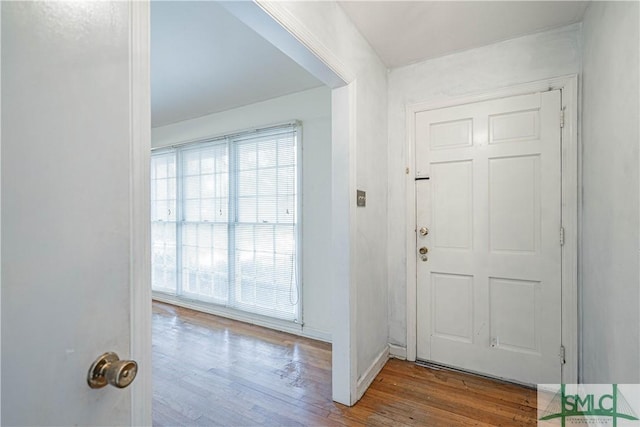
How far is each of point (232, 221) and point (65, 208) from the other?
121 inches

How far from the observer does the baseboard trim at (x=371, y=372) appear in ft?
6.56

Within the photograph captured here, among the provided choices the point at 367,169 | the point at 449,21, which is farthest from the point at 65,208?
the point at 449,21

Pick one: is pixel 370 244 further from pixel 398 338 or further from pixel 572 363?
pixel 572 363

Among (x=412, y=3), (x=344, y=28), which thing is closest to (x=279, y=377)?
(x=344, y=28)

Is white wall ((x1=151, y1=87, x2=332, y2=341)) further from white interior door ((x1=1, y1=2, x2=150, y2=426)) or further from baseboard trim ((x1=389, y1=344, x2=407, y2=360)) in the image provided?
white interior door ((x1=1, y1=2, x2=150, y2=426))

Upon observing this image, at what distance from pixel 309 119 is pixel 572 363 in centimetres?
288

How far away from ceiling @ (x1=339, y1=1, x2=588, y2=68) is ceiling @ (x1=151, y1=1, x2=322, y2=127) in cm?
76

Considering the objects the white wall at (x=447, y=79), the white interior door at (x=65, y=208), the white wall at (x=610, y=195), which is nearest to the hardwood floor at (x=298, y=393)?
the white wall at (x=447, y=79)

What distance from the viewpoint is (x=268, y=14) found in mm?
1261

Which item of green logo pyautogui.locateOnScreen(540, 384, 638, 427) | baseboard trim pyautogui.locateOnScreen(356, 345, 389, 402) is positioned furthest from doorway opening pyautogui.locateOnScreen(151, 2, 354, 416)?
green logo pyautogui.locateOnScreen(540, 384, 638, 427)

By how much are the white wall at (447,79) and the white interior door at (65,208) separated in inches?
84.0

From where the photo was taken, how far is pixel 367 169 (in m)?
2.19

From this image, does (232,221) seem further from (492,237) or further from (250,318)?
(492,237)

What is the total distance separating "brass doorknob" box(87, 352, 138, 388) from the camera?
59cm
